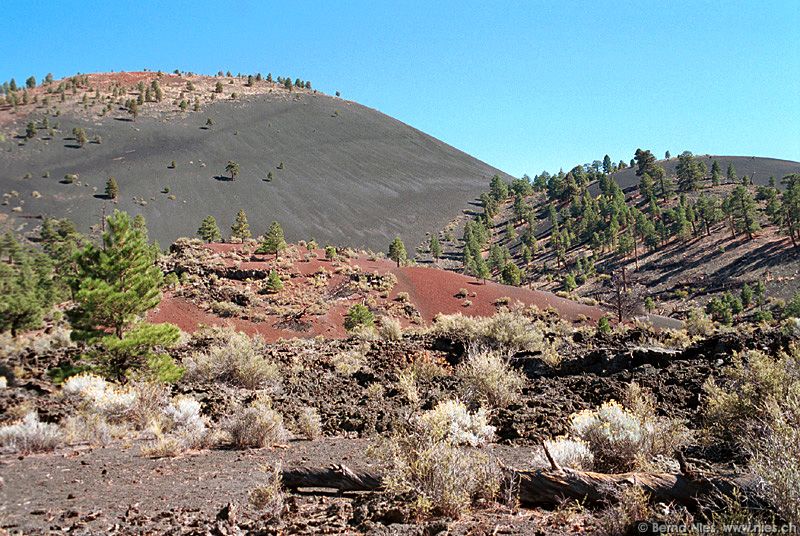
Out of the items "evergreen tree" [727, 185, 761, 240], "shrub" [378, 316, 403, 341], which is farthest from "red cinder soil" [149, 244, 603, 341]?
"evergreen tree" [727, 185, 761, 240]

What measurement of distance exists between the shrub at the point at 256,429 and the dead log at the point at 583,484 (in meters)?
2.39

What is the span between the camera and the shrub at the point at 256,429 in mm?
7328

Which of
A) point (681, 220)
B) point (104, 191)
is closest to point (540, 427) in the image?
point (681, 220)

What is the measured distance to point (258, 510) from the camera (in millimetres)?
4535

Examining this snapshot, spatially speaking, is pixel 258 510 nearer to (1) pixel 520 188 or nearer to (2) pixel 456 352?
(2) pixel 456 352

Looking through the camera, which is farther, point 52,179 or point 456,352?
point 52,179

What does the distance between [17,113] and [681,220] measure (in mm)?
114460

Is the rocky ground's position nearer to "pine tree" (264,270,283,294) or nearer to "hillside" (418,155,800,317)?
"pine tree" (264,270,283,294)

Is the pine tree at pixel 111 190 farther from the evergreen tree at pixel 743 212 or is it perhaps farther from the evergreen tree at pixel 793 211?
the evergreen tree at pixel 793 211

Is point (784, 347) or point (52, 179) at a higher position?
point (52, 179)

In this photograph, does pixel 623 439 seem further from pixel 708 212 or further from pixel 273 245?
pixel 708 212

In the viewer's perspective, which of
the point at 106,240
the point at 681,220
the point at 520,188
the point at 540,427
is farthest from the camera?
the point at 520,188

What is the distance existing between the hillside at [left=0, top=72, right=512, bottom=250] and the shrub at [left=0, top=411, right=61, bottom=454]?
6145 cm

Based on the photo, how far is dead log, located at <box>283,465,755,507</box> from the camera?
381 centimetres
